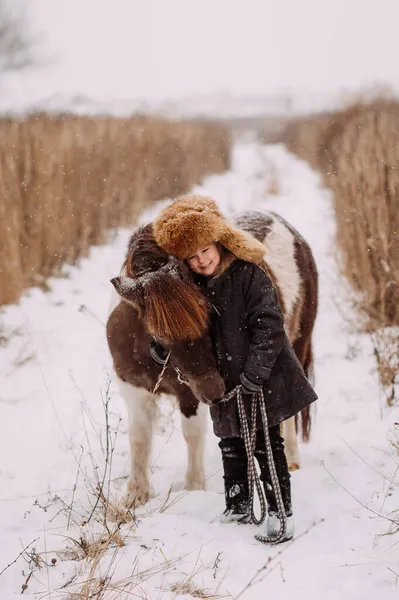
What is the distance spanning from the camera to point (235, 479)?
2.39m

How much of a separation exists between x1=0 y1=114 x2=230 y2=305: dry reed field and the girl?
3.32 m

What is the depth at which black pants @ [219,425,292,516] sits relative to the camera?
7.61 feet

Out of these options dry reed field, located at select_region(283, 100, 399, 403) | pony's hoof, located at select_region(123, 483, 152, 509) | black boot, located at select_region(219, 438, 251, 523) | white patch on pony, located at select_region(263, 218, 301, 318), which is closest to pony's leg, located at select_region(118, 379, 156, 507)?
pony's hoof, located at select_region(123, 483, 152, 509)

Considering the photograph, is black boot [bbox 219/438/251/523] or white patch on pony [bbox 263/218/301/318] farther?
white patch on pony [bbox 263/218/301/318]

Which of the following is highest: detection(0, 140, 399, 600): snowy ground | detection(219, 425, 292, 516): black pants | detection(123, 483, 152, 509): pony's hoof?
detection(219, 425, 292, 516): black pants

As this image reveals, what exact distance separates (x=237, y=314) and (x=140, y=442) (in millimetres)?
1044

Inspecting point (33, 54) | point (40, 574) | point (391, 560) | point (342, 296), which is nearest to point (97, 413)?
point (40, 574)

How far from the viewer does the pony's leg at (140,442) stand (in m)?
2.76

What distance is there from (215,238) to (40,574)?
1.36 m

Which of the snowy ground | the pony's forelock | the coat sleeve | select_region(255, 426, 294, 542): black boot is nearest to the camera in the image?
the snowy ground

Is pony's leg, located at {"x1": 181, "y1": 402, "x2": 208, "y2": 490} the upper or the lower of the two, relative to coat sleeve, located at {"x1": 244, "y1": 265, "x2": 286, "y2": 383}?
lower

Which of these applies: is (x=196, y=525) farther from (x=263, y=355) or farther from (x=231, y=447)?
(x=263, y=355)

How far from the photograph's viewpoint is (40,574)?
1924 millimetres

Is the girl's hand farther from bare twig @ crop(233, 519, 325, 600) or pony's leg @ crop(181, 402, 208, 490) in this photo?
pony's leg @ crop(181, 402, 208, 490)
